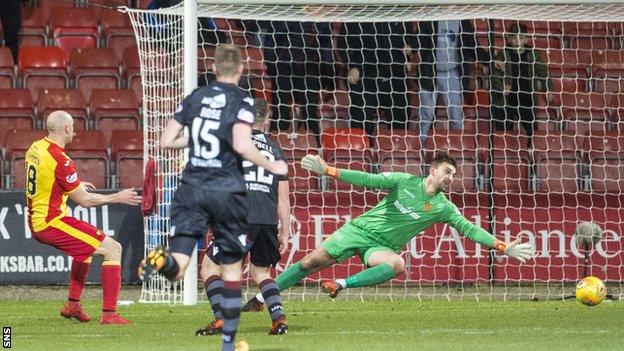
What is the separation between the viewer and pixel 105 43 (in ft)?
58.2

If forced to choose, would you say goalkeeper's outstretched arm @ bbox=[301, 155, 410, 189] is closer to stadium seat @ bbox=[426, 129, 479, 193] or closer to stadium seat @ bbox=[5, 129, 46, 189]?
stadium seat @ bbox=[426, 129, 479, 193]

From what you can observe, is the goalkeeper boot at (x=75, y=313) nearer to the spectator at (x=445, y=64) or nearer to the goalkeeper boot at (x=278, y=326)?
the goalkeeper boot at (x=278, y=326)

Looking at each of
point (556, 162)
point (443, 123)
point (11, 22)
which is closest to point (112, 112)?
point (11, 22)

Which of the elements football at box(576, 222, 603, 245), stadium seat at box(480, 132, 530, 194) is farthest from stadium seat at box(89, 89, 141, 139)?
football at box(576, 222, 603, 245)

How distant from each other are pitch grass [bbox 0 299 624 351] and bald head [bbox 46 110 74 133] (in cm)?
158

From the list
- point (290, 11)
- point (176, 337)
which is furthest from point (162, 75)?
point (176, 337)

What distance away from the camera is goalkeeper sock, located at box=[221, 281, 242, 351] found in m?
7.63

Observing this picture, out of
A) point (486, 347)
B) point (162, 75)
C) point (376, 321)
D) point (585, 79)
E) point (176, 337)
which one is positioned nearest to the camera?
point (486, 347)

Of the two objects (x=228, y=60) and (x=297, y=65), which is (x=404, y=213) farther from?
(x=297, y=65)

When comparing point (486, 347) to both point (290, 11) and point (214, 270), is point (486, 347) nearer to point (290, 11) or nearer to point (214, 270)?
point (214, 270)

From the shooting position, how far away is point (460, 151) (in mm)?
15461

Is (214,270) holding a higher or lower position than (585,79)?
lower

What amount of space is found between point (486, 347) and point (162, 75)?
6.41 metres

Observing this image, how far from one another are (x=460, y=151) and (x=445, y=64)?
106 cm
